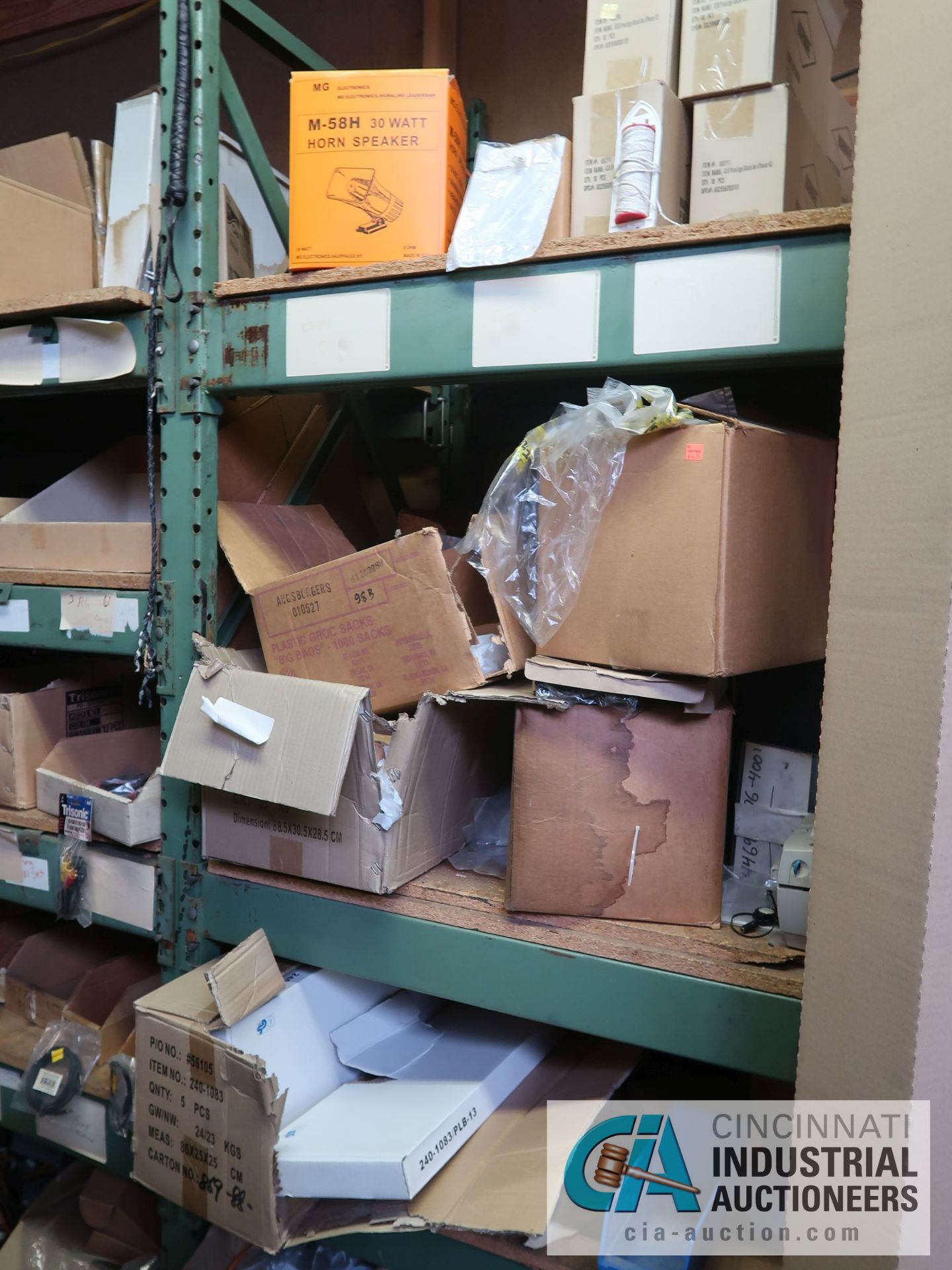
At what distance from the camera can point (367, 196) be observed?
1125mm

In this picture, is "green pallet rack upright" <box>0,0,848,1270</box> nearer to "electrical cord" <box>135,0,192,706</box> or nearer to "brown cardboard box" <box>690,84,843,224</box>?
"electrical cord" <box>135,0,192,706</box>

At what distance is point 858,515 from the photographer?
0.73m

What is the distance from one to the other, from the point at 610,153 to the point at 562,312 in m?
0.21

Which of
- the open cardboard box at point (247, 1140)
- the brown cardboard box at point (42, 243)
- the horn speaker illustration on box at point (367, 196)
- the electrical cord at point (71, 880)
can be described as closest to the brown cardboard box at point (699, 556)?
→ the horn speaker illustration on box at point (367, 196)

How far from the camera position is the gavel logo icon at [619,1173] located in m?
1.01

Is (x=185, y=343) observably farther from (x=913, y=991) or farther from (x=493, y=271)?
(x=913, y=991)

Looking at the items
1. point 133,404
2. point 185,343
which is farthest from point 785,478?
point 133,404

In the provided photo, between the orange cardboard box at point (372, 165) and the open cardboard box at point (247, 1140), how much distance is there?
0.92 m

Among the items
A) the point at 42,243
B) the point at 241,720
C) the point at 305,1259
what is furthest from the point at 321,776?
the point at 42,243

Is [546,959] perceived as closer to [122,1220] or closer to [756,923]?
[756,923]

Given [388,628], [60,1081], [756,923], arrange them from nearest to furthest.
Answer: [756,923], [388,628], [60,1081]

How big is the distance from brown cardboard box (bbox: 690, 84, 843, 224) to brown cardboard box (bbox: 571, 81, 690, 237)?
2cm

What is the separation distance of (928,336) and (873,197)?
14 centimetres

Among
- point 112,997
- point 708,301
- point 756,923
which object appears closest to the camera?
point 708,301
